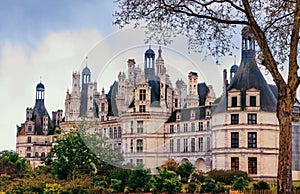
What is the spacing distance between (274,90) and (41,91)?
195 feet

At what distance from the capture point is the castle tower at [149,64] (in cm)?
5351

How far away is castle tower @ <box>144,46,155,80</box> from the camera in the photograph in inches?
2107

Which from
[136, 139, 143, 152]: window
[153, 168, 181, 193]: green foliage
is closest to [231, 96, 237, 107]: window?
[136, 139, 143, 152]: window

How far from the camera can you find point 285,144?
16328mm

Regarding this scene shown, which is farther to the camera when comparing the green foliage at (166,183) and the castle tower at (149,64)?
the castle tower at (149,64)

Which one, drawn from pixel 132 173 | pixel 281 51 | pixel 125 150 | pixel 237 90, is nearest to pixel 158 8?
pixel 281 51

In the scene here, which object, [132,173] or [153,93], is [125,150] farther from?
[132,173]

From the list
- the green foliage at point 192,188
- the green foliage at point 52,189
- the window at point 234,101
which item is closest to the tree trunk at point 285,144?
the green foliage at point 52,189

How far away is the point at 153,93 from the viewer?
61.9 meters

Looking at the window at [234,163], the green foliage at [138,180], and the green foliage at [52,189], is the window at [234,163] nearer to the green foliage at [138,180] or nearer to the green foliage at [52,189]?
the green foliage at [138,180]

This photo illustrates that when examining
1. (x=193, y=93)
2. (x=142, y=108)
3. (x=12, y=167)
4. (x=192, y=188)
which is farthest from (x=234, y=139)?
(x=192, y=188)

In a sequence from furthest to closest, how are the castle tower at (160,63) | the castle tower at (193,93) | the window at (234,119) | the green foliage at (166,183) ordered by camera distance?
the castle tower at (193,93) < the window at (234,119) < the castle tower at (160,63) < the green foliage at (166,183)

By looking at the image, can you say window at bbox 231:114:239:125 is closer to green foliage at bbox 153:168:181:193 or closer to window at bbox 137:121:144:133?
window at bbox 137:121:144:133

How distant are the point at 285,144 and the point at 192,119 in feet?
166
